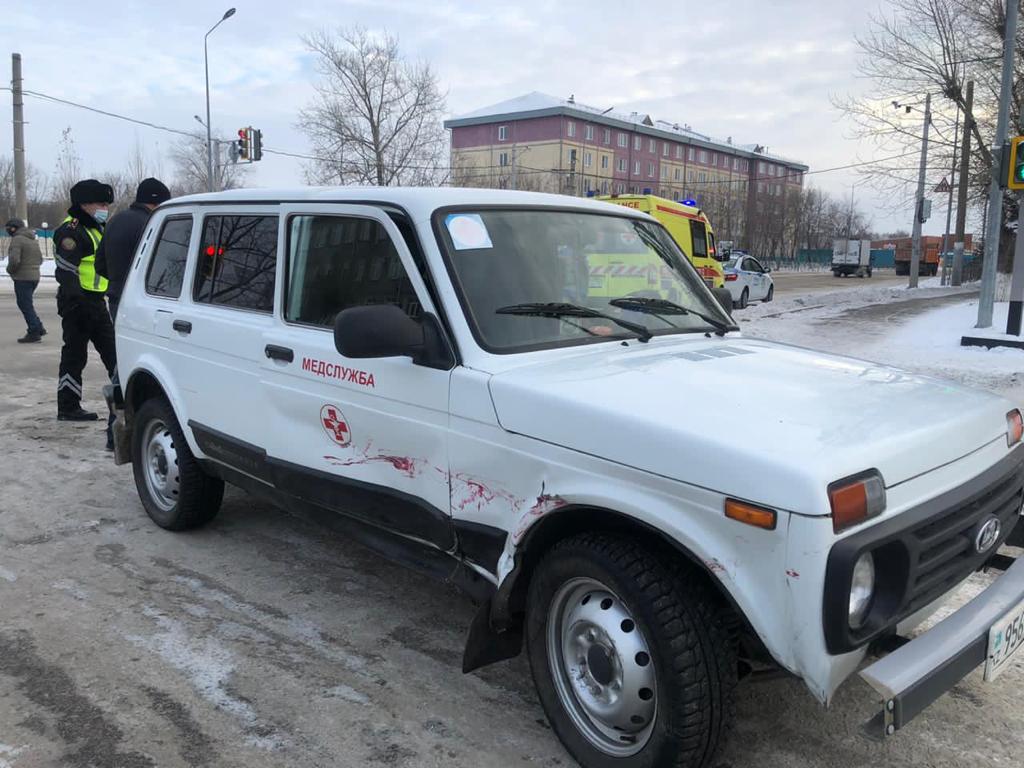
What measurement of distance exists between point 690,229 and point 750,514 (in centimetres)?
1684

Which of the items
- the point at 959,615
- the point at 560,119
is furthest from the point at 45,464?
the point at 560,119

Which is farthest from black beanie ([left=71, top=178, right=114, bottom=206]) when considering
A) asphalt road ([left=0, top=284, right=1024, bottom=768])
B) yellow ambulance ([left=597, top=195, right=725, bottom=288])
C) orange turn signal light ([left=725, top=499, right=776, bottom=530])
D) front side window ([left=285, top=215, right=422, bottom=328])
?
yellow ambulance ([left=597, top=195, right=725, bottom=288])

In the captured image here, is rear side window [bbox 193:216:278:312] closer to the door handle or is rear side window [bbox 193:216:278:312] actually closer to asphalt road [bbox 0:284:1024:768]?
the door handle

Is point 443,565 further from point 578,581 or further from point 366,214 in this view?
point 366,214

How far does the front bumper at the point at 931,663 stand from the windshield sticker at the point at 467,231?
78.0 inches

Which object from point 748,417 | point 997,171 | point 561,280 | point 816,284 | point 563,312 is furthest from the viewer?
point 816,284

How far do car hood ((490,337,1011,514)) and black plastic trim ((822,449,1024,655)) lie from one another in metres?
0.11

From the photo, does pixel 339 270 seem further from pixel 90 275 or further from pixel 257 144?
pixel 257 144

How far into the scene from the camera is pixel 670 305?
12.2 ft

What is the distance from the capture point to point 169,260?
15.8ft

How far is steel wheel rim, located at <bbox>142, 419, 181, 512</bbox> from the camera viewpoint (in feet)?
15.8

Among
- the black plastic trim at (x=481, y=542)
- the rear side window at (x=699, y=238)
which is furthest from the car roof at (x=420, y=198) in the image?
the rear side window at (x=699, y=238)

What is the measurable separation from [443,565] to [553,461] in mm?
815

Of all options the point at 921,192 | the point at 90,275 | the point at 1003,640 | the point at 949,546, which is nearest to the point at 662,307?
the point at 949,546
